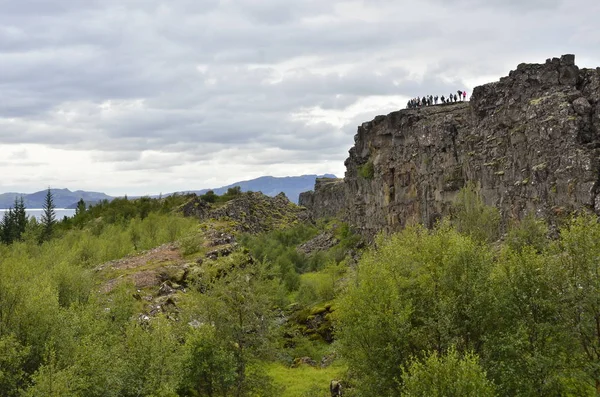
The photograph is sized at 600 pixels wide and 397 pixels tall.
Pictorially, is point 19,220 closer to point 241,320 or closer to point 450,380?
point 241,320

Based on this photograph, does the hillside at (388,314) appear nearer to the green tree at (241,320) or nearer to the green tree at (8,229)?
the green tree at (241,320)

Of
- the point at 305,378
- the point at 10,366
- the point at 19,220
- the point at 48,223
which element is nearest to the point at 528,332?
the point at 305,378

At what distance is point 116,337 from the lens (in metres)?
36.4

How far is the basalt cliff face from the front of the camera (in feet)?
204

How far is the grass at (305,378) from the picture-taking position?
5206 cm

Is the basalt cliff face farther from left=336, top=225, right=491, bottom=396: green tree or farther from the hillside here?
left=336, top=225, right=491, bottom=396: green tree

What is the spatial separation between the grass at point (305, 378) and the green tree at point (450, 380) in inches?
869

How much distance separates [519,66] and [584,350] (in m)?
52.1

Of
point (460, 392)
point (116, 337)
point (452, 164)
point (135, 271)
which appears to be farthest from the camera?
point (452, 164)

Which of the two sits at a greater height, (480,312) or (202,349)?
(480,312)

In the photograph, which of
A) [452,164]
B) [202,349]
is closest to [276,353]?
[202,349]

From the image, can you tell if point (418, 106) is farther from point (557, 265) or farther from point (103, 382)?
point (103, 382)

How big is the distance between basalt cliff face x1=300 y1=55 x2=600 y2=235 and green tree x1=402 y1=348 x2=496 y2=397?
1511 inches

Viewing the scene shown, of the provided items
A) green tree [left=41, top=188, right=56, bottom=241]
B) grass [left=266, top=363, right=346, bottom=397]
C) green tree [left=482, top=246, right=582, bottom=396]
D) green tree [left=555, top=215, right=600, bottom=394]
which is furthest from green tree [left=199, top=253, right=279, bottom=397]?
green tree [left=41, top=188, right=56, bottom=241]
